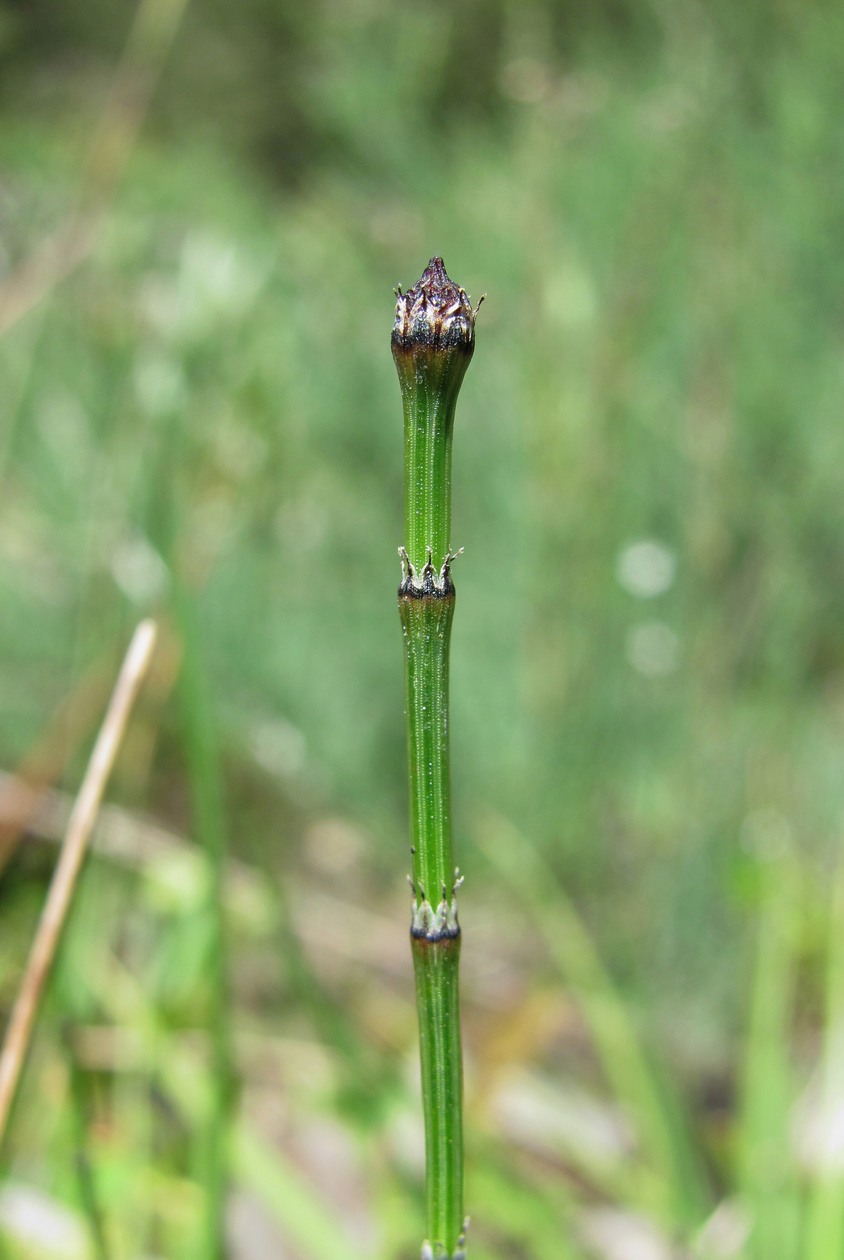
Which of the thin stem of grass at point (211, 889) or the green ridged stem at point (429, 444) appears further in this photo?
the thin stem of grass at point (211, 889)

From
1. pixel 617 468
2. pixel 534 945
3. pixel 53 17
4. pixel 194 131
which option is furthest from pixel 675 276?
pixel 53 17

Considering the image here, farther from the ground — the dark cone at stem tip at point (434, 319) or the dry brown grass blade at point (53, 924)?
the dark cone at stem tip at point (434, 319)

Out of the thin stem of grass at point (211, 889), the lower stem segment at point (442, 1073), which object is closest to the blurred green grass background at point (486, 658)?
the thin stem of grass at point (211, 889)

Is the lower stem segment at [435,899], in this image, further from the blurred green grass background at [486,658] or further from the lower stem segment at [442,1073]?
the blurred green grass background at [486,658]

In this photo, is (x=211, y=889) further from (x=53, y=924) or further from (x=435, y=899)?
(x=435, y=899)

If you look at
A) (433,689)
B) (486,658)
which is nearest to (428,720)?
(433,689)

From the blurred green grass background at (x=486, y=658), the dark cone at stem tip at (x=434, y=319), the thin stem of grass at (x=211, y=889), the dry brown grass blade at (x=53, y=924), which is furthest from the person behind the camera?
the blurred green grass background at (x=486, y=658)

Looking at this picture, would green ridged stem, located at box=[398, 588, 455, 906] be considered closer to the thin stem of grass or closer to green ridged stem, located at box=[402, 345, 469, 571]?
green ridged stem, located at box=[402, 345, 469, 571]

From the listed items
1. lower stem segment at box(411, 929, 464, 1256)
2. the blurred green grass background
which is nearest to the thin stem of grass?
the blurred green grass background

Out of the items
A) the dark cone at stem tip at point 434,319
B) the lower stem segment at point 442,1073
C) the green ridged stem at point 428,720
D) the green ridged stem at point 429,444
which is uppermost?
the dark cone at stem tip at point 434,319
